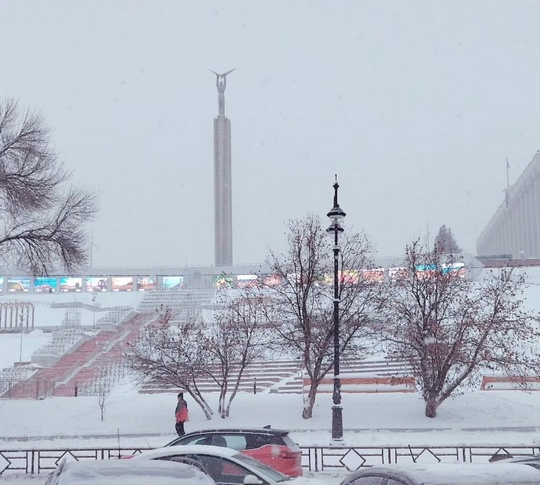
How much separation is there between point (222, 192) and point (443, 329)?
63.7 metres

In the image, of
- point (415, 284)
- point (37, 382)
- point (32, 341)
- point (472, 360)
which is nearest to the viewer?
point (472, 360)

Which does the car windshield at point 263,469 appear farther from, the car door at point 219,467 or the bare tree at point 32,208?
the bare tree at point 32,208

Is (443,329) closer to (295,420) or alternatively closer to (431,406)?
(431,406)

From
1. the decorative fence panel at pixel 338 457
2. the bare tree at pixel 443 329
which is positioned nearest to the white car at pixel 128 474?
the decorative fence panel at pixel 338 457

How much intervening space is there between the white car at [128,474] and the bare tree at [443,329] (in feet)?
59.7

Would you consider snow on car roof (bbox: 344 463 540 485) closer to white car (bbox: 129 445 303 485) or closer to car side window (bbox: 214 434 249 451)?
white car (bbox: 129 445 303 485)

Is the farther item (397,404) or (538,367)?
(397,404)

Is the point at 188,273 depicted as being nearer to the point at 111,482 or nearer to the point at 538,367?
the point at 538,367

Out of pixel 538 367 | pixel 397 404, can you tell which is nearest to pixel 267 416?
pixel 397 404

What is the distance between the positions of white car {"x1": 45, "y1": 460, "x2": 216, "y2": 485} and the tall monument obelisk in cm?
7967

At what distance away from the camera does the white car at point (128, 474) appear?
17.6 ft

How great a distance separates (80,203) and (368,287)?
34.0 feet

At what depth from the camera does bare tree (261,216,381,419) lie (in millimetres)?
24766

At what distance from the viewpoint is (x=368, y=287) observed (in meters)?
25.4
